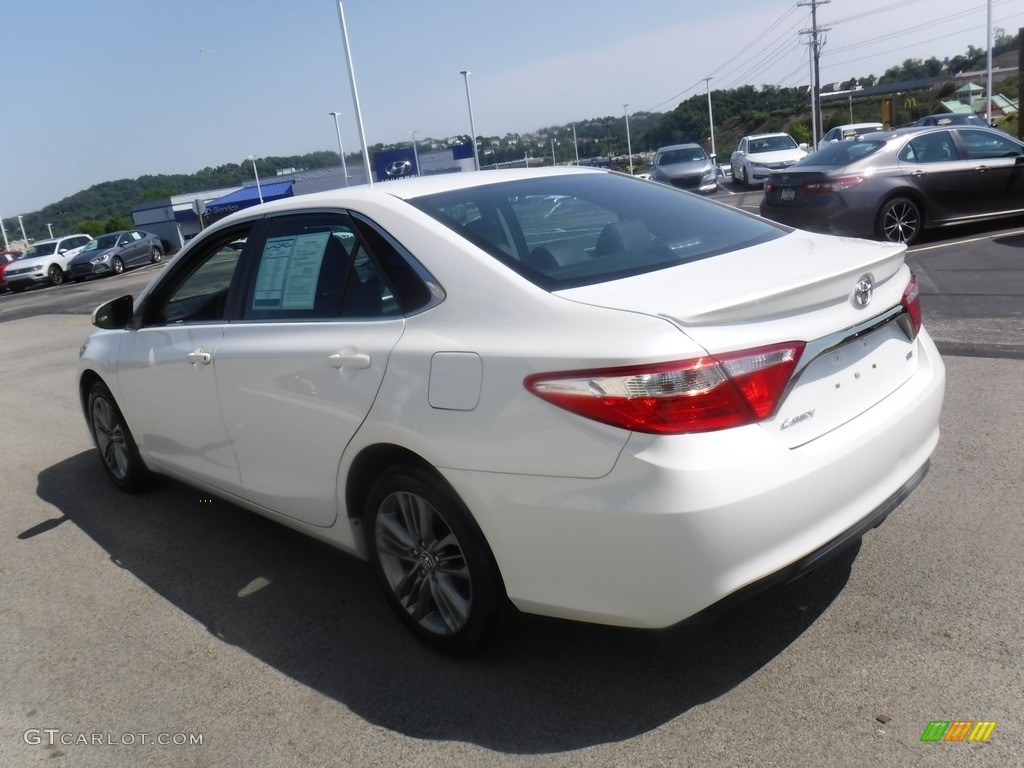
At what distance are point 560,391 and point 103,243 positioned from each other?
35532 mm

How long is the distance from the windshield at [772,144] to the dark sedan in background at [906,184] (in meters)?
19.6

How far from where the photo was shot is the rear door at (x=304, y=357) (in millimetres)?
3338

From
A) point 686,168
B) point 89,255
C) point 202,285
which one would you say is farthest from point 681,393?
point 89,255

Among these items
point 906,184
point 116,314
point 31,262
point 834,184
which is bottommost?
point 31,262

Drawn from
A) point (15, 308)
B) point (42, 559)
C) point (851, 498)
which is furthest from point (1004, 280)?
point (15, 308)

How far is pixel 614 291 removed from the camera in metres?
2.86

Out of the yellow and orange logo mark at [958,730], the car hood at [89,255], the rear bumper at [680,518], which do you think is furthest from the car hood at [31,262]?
the yellow and orange logo mark at [958,730]

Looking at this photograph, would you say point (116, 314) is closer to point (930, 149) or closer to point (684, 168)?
point (930, 149)

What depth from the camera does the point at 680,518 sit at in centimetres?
248

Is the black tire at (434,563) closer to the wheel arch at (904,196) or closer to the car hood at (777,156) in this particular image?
the wheel arch at (904,196)

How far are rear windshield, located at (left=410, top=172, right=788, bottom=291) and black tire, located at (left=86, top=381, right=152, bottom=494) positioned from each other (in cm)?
283

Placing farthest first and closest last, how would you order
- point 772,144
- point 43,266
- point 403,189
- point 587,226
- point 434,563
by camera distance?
point 43,266
point 772,144
point 403,189
point 587,226
point 434,563

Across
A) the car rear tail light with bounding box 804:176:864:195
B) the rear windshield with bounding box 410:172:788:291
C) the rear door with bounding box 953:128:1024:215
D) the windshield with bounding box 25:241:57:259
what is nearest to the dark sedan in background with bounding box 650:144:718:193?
the rear door with bounding box 953:128:1024:215

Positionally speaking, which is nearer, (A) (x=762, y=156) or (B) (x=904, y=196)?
(B) (x=904, y=196)
